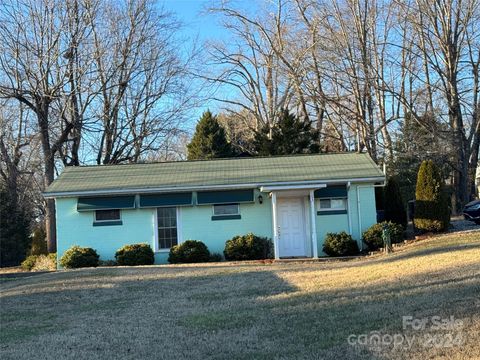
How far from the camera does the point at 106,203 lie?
19.9m

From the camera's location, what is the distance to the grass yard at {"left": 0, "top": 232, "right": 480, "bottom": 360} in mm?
6289

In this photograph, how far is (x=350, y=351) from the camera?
19.5 ft

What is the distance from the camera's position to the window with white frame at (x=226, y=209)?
20.1 meters

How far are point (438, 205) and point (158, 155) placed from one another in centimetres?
2586

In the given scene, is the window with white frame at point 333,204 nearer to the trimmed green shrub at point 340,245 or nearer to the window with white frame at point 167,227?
the trimmed green shrub at point 340,245

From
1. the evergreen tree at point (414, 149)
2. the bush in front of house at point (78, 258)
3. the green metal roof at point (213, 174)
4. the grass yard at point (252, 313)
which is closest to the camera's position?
the grass yard at point (252, 313)

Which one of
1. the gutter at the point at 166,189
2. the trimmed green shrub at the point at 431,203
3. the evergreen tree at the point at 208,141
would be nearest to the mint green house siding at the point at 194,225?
the gutter at the point at 166,189

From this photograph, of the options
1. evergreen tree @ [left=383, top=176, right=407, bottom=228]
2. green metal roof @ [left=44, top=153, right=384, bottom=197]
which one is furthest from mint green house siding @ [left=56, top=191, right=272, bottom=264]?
evergreen tree @ [left=383, top=176, right=407, bottom=228]

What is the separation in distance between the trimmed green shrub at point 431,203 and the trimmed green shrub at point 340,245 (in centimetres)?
308

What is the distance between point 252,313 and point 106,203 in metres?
12.5

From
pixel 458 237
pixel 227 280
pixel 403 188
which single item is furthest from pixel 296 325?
pixel 403 188

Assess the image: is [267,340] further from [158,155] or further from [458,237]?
[158,155]

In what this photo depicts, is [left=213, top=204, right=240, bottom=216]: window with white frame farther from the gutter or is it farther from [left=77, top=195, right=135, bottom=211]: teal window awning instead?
[left=77, top=195, right=135, bottom=211]: teal window awning

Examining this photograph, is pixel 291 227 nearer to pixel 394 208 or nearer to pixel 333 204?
pixel 333 204
